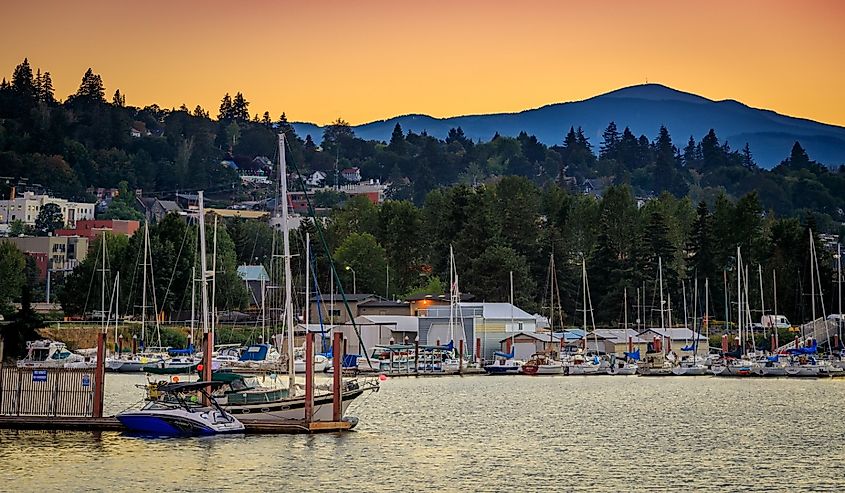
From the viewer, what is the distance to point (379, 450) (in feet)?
190

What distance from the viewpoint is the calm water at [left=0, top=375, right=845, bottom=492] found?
4916cm

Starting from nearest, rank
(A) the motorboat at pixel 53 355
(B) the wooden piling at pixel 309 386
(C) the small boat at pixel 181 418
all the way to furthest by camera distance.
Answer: (B) the wooden piling at pixel 309 386, (C) the small boat at pixel 181 418, (A) the motorboat at pixel 53 355

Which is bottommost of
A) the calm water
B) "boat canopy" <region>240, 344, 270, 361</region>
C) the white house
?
the calm water

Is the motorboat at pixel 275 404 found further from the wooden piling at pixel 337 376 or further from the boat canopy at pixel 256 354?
the boat canopy at pixel 256 354

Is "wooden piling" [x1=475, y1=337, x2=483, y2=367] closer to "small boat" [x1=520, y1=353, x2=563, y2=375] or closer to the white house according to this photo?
the white house

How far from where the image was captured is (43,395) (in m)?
60.0

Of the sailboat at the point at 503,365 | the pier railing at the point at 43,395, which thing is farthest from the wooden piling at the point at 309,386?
the sailboat at the point at 503,365

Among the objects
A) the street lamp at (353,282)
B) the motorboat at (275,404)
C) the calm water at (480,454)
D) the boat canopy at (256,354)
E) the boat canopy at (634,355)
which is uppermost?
the street lamp at (353,282)

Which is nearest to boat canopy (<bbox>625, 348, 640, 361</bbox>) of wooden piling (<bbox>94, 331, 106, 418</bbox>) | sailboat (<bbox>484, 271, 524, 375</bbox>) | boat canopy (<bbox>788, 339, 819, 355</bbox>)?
sailboat (<bbox>484, 271, 524, 375</bbox>)

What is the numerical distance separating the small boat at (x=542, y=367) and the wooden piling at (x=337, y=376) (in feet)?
202

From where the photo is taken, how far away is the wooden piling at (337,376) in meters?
56.4

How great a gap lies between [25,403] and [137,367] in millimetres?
51294

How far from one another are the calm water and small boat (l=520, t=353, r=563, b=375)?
33947 millimetres

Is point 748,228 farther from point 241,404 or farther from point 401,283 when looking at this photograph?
point 241,404
